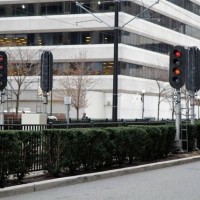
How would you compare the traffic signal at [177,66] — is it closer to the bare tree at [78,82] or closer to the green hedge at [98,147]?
the green hedge at [98,147]

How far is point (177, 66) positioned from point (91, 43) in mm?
42640

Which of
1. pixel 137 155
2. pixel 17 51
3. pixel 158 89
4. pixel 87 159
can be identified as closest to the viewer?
pixel 87 159

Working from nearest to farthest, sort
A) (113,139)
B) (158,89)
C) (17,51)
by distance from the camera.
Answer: (113,139) < (17,51) < (158,89)

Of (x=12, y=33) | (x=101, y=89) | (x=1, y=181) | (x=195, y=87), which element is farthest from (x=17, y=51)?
(x=1, y=181)

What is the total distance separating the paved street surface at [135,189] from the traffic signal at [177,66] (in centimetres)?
596

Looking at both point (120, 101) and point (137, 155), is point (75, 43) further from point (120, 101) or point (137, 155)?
point (137, 155)

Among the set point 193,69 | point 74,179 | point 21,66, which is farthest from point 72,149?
point 21,66

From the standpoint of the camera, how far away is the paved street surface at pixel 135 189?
421 inches

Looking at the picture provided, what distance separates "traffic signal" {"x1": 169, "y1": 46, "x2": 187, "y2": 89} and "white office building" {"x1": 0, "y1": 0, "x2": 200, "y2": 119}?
1553 inches

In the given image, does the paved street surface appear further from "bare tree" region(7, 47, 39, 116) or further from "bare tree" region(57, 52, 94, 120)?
"bare tree" region(57, 52, 94, 120)

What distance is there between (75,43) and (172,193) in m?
52.3

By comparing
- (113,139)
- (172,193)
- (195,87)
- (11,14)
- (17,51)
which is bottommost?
(172,193)

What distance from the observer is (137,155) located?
53.3ft

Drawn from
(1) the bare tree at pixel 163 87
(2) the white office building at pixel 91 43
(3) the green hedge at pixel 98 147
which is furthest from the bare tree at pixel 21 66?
(3) the green hedge at pixel 98 147
